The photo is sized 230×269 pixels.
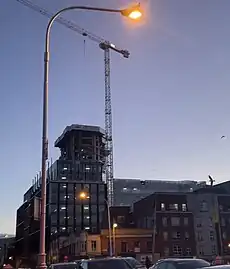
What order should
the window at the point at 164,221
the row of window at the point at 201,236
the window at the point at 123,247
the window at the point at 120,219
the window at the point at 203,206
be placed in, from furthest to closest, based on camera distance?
the window at the point at 120,219, the window at the point at 203,206, the row of window at the point at 201,236, the window at the point at 164,221, the window at the point at 123,247

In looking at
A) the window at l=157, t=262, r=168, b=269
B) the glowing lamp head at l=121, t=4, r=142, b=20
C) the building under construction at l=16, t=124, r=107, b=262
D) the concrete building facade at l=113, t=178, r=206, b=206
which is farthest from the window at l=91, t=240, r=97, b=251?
the glowing lamp head at l=121, t=4, r=142, b=20

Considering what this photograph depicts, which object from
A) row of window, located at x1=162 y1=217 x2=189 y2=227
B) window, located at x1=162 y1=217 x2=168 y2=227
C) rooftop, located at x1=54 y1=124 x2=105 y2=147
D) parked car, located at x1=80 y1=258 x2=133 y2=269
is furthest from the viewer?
rooftop, located at x1=54 y1=124 x2=105 y2=147

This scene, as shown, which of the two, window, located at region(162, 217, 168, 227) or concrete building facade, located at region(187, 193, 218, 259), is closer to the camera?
window, located at region(162, 217, 168, 227)

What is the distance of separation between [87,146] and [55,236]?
45938 millimetres

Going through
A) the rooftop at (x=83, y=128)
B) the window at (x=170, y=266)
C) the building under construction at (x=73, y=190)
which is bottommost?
the window at (x=170, y=266)

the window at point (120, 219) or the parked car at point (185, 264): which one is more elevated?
the window at point (120, 219)

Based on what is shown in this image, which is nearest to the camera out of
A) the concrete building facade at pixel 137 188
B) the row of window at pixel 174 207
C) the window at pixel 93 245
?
the window at pixel 93 245

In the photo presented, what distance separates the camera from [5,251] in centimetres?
19075

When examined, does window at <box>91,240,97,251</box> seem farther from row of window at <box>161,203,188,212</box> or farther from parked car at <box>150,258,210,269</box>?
parked car at <box>150,258,210,269</box>

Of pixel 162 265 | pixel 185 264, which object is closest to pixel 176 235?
pixel 162 265

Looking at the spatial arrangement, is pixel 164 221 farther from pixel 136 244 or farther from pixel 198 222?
pixel 198 222

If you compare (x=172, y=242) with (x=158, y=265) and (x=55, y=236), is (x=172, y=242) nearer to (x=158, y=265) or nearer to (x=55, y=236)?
(x=55, y=236)

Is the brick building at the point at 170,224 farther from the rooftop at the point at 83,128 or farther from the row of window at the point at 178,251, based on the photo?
the rooftop at the point at 83,128

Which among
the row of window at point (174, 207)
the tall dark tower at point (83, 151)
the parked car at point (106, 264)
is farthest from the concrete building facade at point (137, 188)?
the parked car at point (106, 264)
